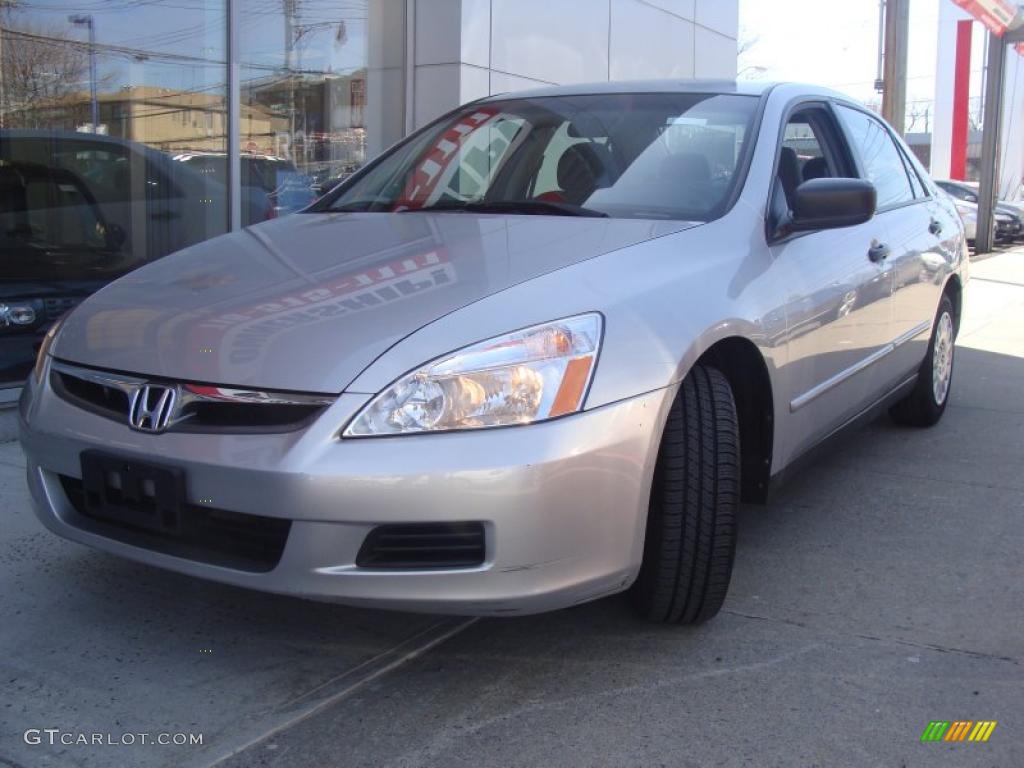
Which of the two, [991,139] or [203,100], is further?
[991,139]

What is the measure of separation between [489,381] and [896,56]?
1237cm

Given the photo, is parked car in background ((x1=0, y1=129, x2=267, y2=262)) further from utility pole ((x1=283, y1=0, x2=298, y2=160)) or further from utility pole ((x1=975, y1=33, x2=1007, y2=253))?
utility pole ((x1=975, y1=33, x2=1007, y2=253))

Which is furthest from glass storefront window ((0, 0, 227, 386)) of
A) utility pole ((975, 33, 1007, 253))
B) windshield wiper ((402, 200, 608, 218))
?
utility pole ((975, 33, 1007, 253))

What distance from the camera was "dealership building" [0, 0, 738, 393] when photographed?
5.98 metres

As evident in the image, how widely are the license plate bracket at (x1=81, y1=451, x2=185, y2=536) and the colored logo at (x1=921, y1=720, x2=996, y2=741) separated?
72.0 inches

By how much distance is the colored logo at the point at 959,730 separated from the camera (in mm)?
2539

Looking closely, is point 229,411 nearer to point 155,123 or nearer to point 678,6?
point 155,123

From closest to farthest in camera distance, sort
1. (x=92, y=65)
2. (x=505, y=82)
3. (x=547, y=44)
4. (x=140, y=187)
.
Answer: (x=92, y=65) → (x=140, y=187) → (x=505, y=82) → (x=547, y=44)

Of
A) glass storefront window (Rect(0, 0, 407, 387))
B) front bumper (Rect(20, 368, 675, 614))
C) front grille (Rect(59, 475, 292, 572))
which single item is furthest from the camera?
glass storefront window (Rect(0, 0, 407, 387))

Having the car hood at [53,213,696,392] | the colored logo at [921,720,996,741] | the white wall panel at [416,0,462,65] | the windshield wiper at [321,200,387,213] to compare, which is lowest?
the colored logo at [921,720,996,741]

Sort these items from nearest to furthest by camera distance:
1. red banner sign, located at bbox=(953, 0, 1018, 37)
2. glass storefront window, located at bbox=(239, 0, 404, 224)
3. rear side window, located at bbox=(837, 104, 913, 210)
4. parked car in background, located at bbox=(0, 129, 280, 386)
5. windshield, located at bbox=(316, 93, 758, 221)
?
windshield, located at bbox=(316, 93, 758, 221) < rear side window, located at bbox=(837, 104, 913, 210) < parked car in background, located at bbox=(0, 129, 280, 386) < glass storefront window, located at bbox=(239, 0, 404, 224) < red banner sign, located at bbox=(953, 0, 1018, 37)

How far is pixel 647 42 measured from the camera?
10656 millimetres

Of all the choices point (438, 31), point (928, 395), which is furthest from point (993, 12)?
point (928, 395)

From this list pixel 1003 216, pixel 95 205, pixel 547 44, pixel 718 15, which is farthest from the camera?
pixel 1003 216
